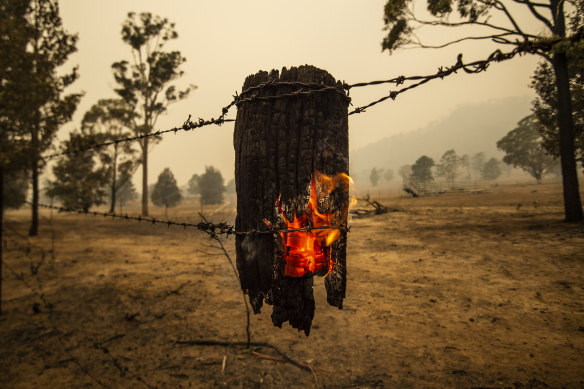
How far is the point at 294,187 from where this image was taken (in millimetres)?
1644

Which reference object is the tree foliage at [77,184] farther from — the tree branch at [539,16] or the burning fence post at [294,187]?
the tree branch at [539,16]

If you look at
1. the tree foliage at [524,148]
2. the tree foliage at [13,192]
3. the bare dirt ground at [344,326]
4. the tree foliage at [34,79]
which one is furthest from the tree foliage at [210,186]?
the tree foliage at [524,148]

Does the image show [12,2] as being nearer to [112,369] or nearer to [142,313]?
[142,313]

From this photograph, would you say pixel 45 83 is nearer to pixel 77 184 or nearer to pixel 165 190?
pixel 77 184

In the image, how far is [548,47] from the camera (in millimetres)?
1319

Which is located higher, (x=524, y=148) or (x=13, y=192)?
(x=524, y=148)

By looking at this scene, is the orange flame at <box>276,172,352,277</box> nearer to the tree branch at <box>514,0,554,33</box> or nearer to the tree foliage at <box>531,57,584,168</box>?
the tree foliage at <box>531,57,584,168</box>

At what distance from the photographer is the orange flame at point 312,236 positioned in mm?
1619

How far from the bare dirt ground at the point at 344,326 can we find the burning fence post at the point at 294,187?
174cm

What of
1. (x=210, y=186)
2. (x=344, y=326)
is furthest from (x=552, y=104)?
(x=210, y=186)

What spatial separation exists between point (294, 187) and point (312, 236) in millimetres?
335

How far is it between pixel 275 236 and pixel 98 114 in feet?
109

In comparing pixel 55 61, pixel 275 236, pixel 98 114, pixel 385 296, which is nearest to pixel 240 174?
pixel 275 236

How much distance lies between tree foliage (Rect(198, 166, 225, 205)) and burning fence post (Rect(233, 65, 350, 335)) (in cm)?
5492
